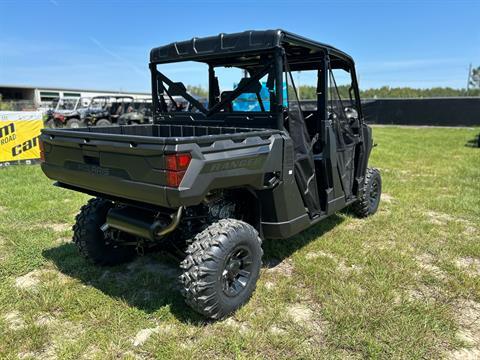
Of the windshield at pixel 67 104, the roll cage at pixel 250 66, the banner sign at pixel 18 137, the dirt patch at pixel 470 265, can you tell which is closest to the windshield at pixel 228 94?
the roll cage at pixel 250 66

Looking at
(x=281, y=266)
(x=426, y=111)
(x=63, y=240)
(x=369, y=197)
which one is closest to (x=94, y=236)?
(x=63, y=240)

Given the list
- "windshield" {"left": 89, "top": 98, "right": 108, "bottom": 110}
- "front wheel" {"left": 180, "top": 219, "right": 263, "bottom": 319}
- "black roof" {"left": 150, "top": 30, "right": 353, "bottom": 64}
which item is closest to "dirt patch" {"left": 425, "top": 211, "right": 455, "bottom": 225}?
"black roof" {"left": 150, "top": 30, "right": 353, "bottom": 64}

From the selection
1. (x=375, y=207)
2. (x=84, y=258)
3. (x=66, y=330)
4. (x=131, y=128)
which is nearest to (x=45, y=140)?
(x=131, y=128)

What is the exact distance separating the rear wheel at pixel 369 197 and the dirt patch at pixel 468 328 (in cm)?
202

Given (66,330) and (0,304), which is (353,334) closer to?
(66,330)

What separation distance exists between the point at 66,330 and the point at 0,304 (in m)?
0.73

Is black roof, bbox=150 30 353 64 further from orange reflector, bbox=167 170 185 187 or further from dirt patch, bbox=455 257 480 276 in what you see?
A: dirt patch, bbox=455 257 480 276

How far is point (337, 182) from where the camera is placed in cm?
409

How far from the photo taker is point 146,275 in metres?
3.60

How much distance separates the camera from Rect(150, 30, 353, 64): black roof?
321 centimetres

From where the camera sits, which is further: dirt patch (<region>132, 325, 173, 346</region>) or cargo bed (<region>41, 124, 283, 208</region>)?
dirt patch (<region>132, 325, 173, 346</region>)

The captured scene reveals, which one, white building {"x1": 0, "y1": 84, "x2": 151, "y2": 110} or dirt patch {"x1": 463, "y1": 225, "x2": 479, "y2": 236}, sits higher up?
white building {"x1": 0, "y1": 84, "x2": 151, "y2": 110}

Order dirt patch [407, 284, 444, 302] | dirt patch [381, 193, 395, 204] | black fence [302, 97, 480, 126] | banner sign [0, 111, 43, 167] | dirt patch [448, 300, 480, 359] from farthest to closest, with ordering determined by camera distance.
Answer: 1. black fence [302, 97, 480, 126]
2. banner sign [0, 111, 43, 167]
3. dirt patch [381, 193, 395, 204]
4. dirt patch [407, 284, 444, 302]
5. dirt patch [448, 300, 480, 359]

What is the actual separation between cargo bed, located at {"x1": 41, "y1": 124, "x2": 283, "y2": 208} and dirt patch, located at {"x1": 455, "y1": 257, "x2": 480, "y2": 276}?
214cm
